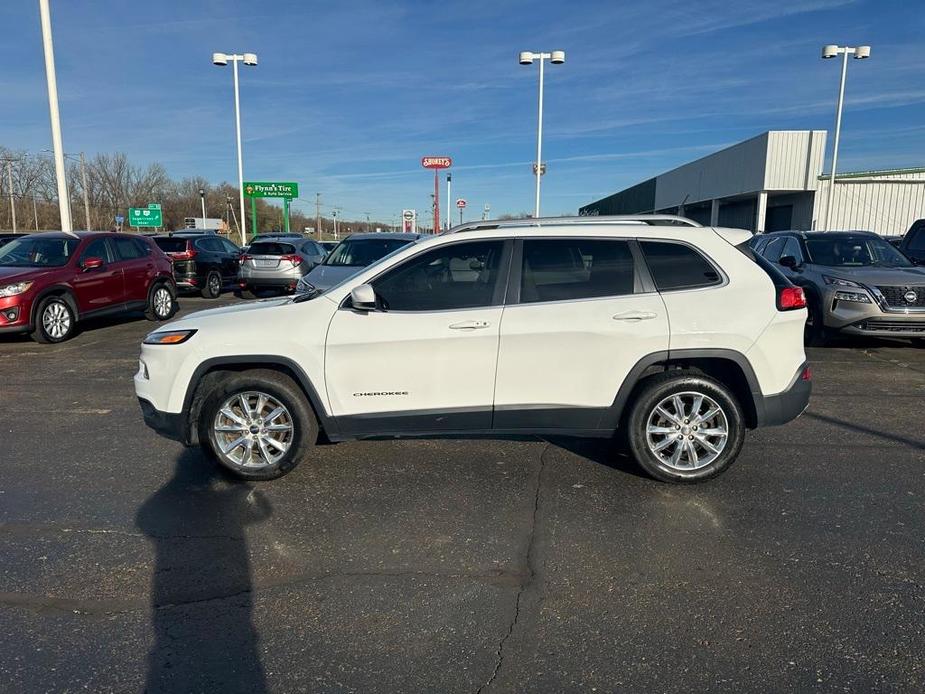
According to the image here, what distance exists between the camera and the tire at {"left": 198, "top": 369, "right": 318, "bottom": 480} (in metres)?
4.34

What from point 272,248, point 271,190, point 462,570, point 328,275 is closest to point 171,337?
point 462,570

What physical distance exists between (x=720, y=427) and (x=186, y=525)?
3503 millimetres

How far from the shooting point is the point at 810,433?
18.1 feet

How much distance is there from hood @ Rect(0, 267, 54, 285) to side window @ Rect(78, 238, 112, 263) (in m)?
0.77

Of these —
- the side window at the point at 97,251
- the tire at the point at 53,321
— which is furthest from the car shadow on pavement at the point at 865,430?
the side window at the point at 97,251

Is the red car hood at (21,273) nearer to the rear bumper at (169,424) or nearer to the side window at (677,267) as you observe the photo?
the rear bumper at (169,424)

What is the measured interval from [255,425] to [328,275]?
620 cm

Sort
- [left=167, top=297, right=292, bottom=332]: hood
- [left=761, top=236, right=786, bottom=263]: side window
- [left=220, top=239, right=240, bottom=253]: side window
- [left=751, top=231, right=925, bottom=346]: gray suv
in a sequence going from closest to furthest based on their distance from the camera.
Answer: [left=167, top=297, right=292, bottom=332]: hood
[left=751, top=231, right=925, bottom=346]: gray suv
[left=761, top=236, right=786, bottom=263]: side window
[left=220, top=239, right=240, bottom=253]: side window

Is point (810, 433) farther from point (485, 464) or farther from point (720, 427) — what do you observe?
point (485, 464)

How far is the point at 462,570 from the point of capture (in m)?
3.32

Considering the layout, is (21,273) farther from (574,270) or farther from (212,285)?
(574,270)

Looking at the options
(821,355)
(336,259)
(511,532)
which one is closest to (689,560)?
(511,532)

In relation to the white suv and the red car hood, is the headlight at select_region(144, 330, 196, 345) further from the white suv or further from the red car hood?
the red car hood

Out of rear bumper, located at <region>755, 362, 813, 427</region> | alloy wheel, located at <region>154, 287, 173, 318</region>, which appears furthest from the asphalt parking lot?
alloy wheel, located at <region>154, 287, 173, 318</region>
